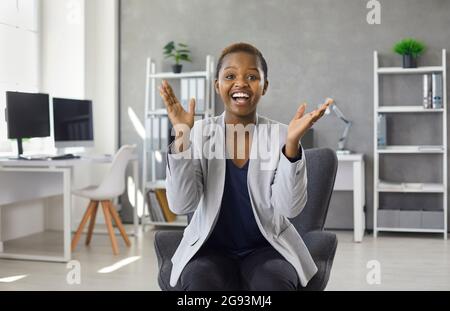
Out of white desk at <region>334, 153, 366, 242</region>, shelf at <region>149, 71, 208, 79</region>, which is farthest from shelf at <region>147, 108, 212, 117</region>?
white desk at <region>334, 153, 366, 242</region>

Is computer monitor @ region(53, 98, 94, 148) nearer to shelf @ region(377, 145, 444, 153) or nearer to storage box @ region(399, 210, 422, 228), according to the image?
shelf @ region(377, 145, 444, 153)

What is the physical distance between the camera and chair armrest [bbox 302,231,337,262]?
Result: 1.89 meters

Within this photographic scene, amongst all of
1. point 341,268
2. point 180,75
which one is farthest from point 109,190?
point 341,268

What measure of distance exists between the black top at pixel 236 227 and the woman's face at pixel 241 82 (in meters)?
0.22

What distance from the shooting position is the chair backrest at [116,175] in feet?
13.7

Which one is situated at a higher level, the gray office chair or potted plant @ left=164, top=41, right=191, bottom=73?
potted plant @ left=164, top=41, right=191, bottom=73

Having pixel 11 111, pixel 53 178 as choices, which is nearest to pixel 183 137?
pixel 11 111

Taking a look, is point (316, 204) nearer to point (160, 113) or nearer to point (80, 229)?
point (80, 229)

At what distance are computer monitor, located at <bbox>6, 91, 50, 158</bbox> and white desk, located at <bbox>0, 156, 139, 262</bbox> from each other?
210 millimetres

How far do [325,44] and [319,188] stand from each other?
10.6ft

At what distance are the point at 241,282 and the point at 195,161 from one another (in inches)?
14.1

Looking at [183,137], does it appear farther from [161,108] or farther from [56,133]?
[161,108]

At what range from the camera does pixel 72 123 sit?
14.8 feet

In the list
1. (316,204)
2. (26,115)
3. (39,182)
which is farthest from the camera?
(39,182)
